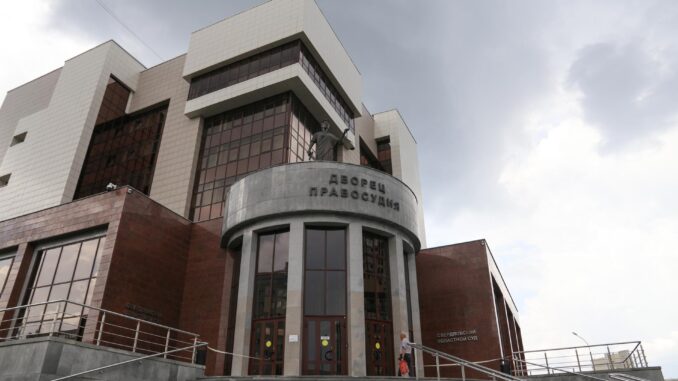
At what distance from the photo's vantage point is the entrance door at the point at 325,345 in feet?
62.4

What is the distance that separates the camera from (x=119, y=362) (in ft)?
47.4

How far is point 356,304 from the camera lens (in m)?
20.0

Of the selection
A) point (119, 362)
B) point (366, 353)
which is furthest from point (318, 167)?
point (119, 362)

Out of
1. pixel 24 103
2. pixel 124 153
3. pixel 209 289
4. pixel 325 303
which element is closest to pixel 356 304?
pixel 325 303

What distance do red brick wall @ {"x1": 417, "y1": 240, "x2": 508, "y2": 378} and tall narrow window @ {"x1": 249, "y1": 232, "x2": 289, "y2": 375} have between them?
32.2 feet

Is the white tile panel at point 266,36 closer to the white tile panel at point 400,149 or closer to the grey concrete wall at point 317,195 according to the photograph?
the white tile panel at point 400,149

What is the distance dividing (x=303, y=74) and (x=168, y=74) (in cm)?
1482

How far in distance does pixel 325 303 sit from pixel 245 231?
541 centimetres

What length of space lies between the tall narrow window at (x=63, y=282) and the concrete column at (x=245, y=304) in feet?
22.0

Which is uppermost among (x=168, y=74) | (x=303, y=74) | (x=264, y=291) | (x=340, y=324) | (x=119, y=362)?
(x=168, y=74)

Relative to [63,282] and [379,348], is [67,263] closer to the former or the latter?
[63,282]

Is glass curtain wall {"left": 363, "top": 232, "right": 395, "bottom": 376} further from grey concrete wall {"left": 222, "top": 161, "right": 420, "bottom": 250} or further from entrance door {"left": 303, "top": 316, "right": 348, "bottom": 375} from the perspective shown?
grey concrete wall {"left": 222, "top": 161, "right": 420, "bottom": 250}

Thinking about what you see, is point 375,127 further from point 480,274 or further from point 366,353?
point 366,353

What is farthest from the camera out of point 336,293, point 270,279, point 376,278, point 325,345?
point 376,278
